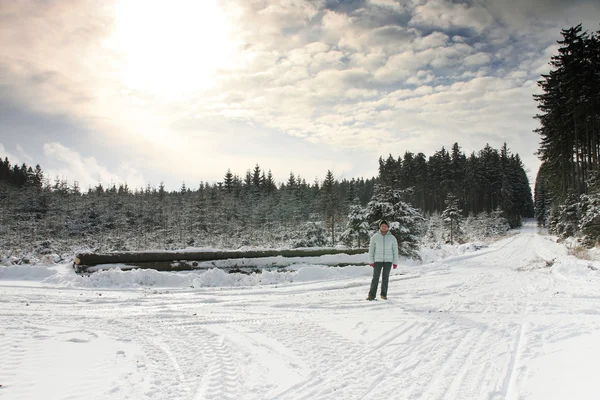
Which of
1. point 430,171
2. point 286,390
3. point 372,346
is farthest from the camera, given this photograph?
point 430,171

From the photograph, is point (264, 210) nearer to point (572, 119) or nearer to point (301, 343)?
point (572, 119)

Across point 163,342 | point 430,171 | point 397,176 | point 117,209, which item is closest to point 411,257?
point 397,176

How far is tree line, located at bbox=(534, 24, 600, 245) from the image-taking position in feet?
84.6

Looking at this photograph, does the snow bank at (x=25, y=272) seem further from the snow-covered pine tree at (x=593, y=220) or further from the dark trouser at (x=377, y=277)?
the snow-covered pine tree at (x=593, y=220)

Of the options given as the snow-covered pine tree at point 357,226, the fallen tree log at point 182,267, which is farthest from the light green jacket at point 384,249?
the snow-covered pine tree at point 357,226

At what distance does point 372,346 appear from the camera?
5.20 m

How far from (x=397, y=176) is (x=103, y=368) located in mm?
20374

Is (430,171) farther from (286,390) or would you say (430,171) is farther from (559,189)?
(286,390)

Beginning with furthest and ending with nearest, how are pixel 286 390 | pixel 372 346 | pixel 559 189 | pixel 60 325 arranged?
pixel 559 189, pixel 60 325, pixel 372 346, pixel 286 390

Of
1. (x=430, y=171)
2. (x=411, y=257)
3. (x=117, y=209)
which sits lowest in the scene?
(x=411, y=257)

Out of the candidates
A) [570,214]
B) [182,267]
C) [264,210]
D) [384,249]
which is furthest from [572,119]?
[264,210]

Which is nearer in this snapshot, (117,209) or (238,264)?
(238,264)

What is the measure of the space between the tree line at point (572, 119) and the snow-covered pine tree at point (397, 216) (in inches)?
431

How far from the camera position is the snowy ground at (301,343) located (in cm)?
377
